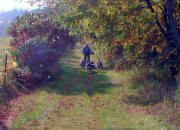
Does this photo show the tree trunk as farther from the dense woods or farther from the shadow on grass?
the shadow on grass

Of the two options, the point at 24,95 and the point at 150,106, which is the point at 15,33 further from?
the point at 150,106

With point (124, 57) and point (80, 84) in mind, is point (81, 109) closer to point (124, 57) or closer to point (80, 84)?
point (124, 57)

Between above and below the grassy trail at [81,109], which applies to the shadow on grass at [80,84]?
above

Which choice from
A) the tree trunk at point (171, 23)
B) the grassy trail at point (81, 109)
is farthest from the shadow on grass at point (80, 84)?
the tree trunk at point (171, 23)

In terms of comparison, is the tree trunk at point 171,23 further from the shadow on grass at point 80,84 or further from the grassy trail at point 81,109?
the shadow on grass at point 80,84

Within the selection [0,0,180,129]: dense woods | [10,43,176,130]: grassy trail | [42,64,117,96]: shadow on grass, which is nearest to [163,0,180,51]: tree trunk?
[0,0,180,129]: dense woods

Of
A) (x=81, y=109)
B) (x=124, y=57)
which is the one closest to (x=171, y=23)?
(x=124, y=57)

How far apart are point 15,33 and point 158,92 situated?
1020cm

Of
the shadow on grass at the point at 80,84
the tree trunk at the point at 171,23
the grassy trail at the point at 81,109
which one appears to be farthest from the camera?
the shadow on grass at the point at 80,84

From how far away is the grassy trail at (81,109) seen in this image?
844 centimetres

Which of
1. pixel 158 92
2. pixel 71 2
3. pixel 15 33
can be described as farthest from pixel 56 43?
pixel 158 92

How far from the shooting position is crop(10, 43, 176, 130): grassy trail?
8438mm

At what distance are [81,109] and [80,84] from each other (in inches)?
159

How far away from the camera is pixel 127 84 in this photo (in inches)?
528
